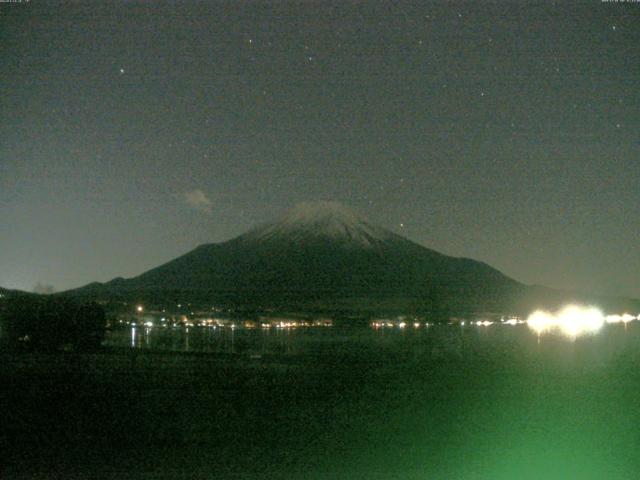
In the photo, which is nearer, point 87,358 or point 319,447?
point 319,447

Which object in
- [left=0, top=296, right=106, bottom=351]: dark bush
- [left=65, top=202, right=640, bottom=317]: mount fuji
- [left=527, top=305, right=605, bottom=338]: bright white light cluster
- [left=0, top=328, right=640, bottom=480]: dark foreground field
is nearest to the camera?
[left=0, top=328, right=640, bottom=480]: dark foreground field

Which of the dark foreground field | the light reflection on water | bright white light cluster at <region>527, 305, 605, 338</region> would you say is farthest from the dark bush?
bright white light cluster at <region>527, 305, 605, 338</region>

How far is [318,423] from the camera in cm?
1356

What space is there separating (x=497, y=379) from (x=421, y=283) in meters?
128

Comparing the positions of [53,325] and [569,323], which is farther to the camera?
[569,323]

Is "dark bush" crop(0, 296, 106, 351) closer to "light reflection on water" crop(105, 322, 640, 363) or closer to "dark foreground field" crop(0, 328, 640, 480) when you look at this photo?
"light reflection on water" crop(105, 322, 640, 363)

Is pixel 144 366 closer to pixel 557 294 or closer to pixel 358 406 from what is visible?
pixel 358 406

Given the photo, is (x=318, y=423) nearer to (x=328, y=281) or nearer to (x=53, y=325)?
(x=53, y=325)

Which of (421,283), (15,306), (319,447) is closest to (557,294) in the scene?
(421,283)

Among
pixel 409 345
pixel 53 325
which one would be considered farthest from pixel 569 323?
pixel 53 325

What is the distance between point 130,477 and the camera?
385 inches

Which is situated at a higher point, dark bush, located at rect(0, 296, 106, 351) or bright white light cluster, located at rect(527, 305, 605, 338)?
dark bush, located at rect(0, 296, 106, 351)

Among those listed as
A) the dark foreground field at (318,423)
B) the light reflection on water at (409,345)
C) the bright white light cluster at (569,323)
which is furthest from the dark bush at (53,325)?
the bright white light cluster at (569,323)

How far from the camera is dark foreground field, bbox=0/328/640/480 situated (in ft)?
34.1
